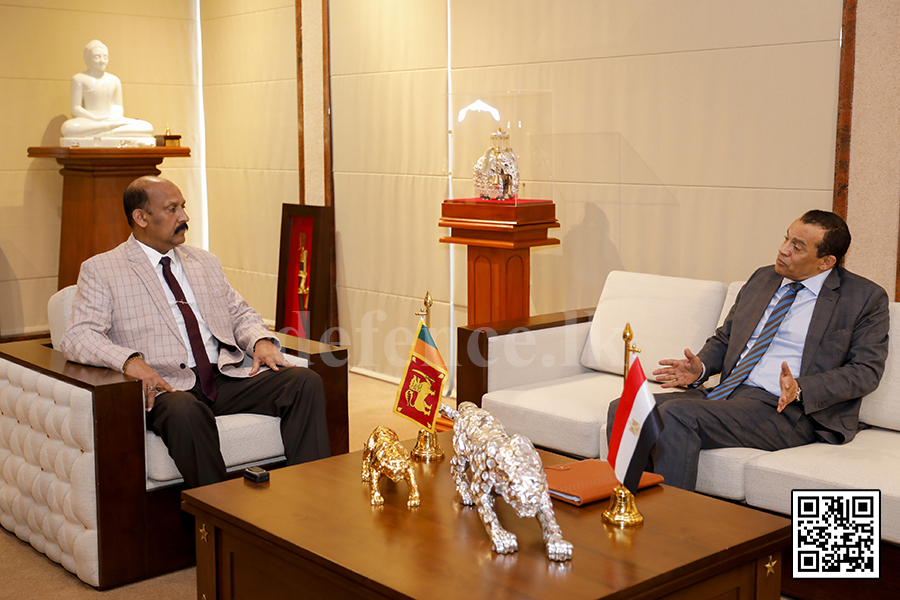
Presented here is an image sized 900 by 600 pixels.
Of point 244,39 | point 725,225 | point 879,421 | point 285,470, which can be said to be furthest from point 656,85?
point 244,39

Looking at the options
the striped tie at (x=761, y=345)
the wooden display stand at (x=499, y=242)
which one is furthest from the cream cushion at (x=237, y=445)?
the striped tie at (x=761, y=345)

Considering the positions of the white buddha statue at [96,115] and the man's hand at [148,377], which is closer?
the man's hand at [148,377]

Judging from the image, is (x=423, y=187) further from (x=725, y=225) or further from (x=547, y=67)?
(x=725, y=225)

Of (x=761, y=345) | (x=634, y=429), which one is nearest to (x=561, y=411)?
(x=761, y=345)

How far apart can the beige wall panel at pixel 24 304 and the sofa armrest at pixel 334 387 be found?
363cm

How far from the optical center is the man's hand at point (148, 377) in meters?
3.04

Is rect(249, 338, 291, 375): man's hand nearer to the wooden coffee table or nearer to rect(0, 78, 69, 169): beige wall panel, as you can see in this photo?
the wooden coffee table

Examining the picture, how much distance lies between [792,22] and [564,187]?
137 cm

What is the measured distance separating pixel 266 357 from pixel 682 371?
155cm

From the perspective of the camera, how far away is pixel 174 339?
3.35 m

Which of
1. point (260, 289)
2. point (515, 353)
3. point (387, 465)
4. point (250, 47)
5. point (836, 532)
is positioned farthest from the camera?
point (260, 289)

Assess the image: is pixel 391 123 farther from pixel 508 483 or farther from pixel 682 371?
pixel 508 483

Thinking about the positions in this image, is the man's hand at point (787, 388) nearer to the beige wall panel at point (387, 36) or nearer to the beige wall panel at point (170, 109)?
the beige wall panel at point (387, 36)

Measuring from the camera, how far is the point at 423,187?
5.45 m
